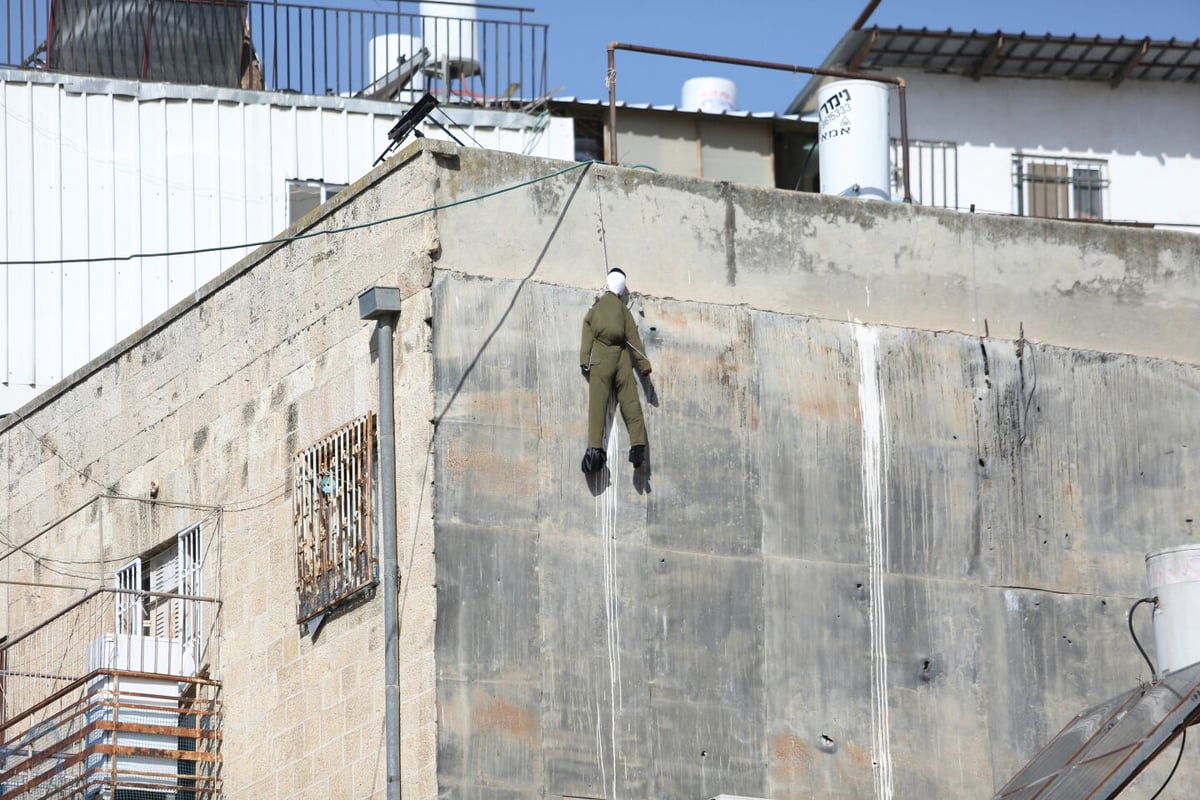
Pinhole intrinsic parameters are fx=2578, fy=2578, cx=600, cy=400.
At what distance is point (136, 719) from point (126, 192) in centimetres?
1005

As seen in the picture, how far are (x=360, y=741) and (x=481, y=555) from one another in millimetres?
1939

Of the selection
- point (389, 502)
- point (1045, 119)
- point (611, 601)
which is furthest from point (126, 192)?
point (1045, 119)

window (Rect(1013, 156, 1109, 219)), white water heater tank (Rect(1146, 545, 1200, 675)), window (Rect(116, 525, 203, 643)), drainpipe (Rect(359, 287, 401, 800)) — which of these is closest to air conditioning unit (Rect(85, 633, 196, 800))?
window (Rect(116, 525, 203, 643))

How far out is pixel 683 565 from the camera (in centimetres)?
2312

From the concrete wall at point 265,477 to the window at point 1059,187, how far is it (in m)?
13.9

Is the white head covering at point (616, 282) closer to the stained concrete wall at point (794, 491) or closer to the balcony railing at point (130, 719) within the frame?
the stained concrete wall at point (794, 491)

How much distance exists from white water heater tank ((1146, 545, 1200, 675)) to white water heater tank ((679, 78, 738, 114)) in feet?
48.8

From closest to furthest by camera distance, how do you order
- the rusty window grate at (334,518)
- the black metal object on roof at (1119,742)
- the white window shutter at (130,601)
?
1. the black metal object on roof at (1119,742)
2. the rusty window grate at (334,518)
3. the white window shutter at (130,601)

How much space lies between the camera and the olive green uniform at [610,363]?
902 inches

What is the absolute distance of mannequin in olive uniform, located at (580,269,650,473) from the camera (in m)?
22.8

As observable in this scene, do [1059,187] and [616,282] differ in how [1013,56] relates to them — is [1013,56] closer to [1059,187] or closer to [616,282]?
[1059,187]

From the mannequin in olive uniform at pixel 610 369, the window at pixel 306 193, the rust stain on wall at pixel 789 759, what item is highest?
the window at pixel 306 193

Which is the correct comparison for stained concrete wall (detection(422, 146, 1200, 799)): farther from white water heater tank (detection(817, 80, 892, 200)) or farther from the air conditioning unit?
the air conditioning unit

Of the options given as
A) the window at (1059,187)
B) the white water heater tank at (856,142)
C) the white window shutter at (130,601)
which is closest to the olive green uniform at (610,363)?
the white water heater tank at (856,142)
